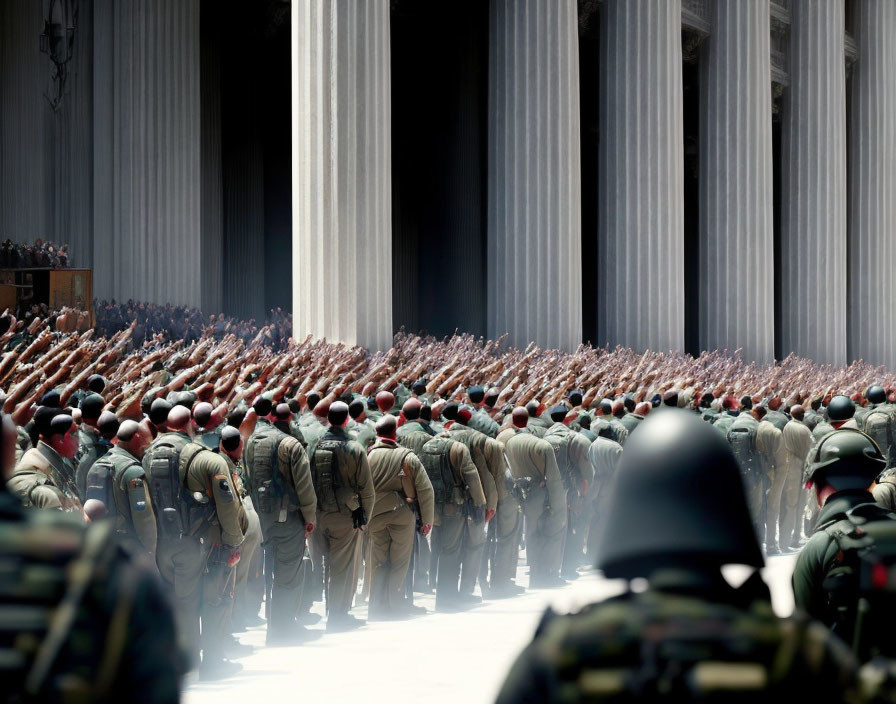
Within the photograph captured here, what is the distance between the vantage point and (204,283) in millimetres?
27266

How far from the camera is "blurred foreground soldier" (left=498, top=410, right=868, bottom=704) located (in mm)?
1758

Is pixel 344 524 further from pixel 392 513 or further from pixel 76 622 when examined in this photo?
pixel 76 622

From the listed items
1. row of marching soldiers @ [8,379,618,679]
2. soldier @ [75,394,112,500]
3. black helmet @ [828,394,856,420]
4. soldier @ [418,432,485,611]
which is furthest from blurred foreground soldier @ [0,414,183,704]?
soldier @ [418,432,485,611]

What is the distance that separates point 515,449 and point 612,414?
2.31 m

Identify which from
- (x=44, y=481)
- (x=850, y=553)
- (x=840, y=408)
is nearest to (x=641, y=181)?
(x=840, y=408)

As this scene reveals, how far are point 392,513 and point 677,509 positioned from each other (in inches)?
317

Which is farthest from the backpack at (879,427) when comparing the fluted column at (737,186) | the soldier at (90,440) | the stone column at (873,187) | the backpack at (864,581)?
the stone column at (873,187)

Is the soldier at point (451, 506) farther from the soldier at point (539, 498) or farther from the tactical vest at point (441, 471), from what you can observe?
Result: the soldier at point (539, 498)

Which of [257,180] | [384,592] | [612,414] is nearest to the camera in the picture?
[384,592]

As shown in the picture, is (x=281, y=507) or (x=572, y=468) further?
(x=572, y=468)

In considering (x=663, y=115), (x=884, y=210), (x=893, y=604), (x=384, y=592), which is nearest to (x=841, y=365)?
(x=884, y=210)

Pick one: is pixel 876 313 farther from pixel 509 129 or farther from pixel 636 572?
pixel 636 572

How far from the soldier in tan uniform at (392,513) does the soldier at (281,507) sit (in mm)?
955

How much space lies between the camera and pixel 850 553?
144 inches
